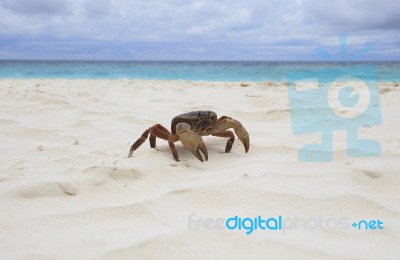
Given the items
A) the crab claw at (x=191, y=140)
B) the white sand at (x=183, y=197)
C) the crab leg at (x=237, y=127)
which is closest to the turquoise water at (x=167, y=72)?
the crab leg at (x=237, y=127)

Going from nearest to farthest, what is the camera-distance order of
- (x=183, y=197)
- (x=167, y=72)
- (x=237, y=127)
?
(x=183, y=197), (x=237, y=127), (x=167, y=72)

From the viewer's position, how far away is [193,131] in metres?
2.75

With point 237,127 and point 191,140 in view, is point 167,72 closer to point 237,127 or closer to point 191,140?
point 237,127

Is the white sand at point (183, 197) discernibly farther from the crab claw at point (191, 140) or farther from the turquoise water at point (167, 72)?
the turquoise water at point (167, 72)

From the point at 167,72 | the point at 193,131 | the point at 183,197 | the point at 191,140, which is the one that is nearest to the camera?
the point at 183,197

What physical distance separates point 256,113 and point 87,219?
3234mm

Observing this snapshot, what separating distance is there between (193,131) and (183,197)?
2.77ft

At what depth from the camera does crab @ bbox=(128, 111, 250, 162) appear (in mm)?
2611

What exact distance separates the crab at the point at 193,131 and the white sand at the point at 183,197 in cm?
9

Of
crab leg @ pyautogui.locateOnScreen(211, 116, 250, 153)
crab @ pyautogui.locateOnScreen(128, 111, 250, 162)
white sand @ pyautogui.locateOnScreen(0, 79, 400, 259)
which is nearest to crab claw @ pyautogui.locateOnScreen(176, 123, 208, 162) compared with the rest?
crab @ pyautogui.locateOnScreen(128, 111, 250, 162)

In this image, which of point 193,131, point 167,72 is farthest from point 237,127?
point 167,72

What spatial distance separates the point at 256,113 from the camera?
15.4 ft

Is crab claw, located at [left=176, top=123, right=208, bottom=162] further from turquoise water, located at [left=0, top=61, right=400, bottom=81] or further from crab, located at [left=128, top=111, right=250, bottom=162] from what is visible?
turquoise water, located at [left=0, top=61, right=400, bottom=81]

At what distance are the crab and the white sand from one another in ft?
0.31
